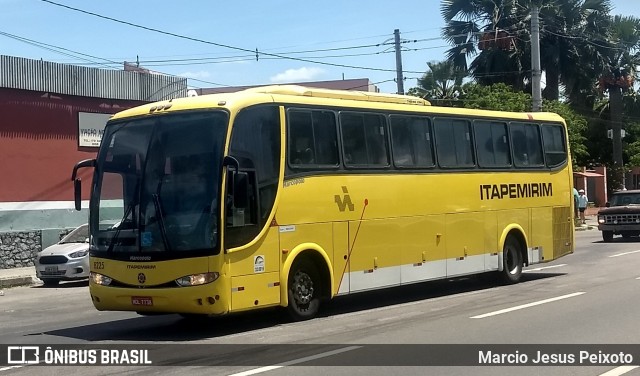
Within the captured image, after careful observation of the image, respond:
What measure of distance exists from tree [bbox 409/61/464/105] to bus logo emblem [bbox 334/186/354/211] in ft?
125

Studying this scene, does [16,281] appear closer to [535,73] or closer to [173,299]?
[173,299]

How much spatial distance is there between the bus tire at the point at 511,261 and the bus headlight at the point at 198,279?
812cm

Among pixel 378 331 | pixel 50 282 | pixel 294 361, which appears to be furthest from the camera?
pixel 50 282

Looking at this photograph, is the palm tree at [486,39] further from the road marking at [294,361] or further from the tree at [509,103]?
the road marking at [294,361]

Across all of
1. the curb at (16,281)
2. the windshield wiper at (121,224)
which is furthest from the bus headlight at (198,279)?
the curb at (16,281)

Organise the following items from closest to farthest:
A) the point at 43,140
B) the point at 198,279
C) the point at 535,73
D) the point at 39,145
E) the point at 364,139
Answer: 1. the point at 198,279
2. the point at 364,139
3. the point at 39,145
4. the point at 43,140
5. the point at 535,73

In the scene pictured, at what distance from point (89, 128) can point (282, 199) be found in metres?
16.1

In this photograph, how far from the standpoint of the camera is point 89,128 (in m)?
26.8

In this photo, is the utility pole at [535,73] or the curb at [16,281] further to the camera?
the utility pole at [535,73]

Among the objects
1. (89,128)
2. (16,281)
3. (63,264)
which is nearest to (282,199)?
(63,264)

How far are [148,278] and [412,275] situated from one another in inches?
208

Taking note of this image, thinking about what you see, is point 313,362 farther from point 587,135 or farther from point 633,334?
point 587,135

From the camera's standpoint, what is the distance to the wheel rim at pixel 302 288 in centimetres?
1266

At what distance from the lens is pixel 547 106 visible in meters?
43.0
